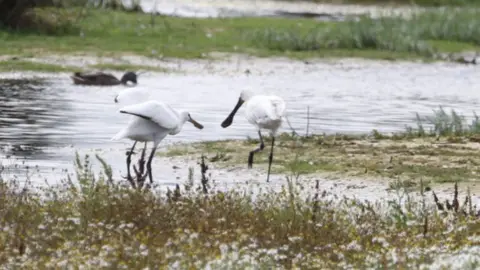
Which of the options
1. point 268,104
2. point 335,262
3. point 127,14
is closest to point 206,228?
point 335,262

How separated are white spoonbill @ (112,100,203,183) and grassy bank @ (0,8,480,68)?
1438 cm

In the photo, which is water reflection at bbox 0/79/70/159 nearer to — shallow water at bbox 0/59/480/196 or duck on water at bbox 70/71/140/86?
shallow water at bbox 0/59/480/196

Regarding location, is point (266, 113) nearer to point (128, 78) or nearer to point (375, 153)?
point (375, 153)

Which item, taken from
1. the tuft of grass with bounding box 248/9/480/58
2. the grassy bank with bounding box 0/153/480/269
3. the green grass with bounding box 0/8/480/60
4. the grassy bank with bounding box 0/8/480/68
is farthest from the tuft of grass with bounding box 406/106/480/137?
the tuft of grass with bounding box 248/9/480/58

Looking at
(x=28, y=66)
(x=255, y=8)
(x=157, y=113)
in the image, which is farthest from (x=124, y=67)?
(x=255, y=8)

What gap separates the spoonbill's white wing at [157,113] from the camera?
12930 mm

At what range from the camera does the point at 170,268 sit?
8.01 meters

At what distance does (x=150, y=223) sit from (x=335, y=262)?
1.52m

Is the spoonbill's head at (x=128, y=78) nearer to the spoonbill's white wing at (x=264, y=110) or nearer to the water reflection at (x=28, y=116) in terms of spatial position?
the water reflection at (x=28, y=116)

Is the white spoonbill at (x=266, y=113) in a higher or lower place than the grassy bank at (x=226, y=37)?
higher

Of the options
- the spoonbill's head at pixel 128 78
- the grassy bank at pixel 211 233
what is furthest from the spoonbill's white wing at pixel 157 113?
the spoonbill's head at pixel 128 78

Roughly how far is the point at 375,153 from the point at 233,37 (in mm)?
17515

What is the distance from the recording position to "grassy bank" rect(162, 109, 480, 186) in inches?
564

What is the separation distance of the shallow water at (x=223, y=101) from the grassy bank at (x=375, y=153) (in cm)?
98
